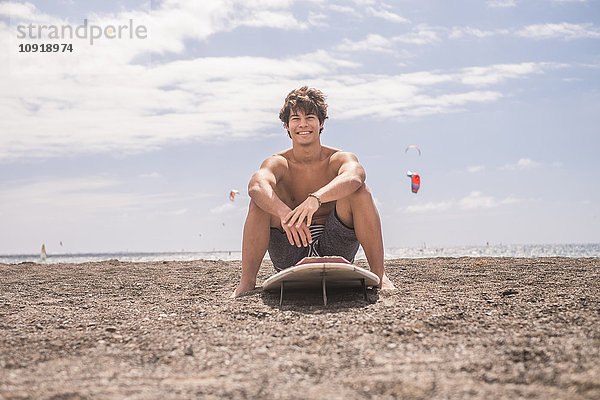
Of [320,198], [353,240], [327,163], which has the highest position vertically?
[327,163]

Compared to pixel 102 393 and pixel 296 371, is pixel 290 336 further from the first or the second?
pixel 102 393

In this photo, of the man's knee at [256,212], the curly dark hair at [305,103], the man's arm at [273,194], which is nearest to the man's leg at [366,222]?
the man's arm at [273,194]

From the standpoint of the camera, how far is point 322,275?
9.12 ft

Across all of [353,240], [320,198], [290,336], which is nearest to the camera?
[290,336]

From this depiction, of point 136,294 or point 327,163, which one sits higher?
point 327,163

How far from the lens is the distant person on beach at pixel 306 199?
3.25 meters

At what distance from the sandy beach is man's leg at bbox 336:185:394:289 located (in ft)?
0.96

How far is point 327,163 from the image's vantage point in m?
3.54

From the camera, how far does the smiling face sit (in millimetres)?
3479

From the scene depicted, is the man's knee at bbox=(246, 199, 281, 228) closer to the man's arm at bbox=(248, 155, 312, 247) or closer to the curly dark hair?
the man's arm at bbox=(248, 155, 312, 247)

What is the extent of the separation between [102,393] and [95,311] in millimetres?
1758

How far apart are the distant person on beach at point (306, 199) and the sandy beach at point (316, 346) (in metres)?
0.36

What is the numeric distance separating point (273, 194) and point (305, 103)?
0.77 m

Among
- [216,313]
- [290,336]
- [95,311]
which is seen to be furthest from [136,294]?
[290,336]
